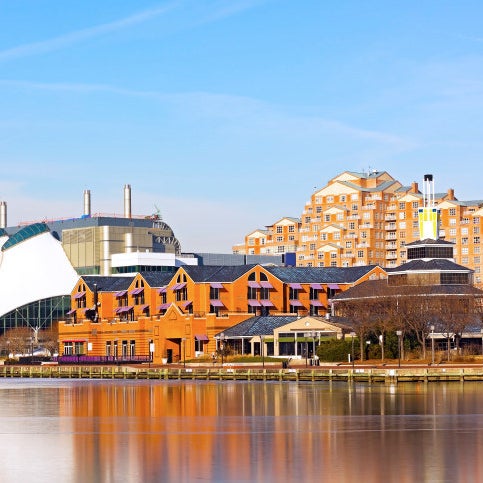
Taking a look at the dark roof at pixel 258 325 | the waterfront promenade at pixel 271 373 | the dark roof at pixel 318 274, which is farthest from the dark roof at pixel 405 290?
the waterfront promenade at pixel 271 373

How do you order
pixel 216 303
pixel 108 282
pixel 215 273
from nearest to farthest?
pixel 216 303 → pixel 215 273 → pixel 108 282

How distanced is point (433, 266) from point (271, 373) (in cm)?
3706

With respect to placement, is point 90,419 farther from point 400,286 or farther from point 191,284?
point 191,284

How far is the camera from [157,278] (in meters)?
167

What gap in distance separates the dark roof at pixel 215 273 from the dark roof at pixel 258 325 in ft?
28.6

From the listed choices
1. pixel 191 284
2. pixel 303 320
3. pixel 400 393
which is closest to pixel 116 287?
pixel 191 284

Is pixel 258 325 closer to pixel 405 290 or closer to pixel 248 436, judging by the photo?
pixel 405 290

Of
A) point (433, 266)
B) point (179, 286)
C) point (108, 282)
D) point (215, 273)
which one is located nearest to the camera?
point (433, 266)

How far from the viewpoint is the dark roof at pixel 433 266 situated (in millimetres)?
146125

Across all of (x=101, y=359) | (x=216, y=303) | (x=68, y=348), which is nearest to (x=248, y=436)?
(x=216, y=303)

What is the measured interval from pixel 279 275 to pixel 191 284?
→ 11980mm

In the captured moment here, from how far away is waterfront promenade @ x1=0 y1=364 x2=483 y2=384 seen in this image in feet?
342

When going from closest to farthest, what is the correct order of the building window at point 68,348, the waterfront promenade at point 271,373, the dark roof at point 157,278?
the waterfront promenade at point 271,373 → the dark roof at point 157,278 → the building window at point 68,348

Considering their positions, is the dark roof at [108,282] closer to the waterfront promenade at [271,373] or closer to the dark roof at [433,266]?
the waterfront promenade at [271,373]
